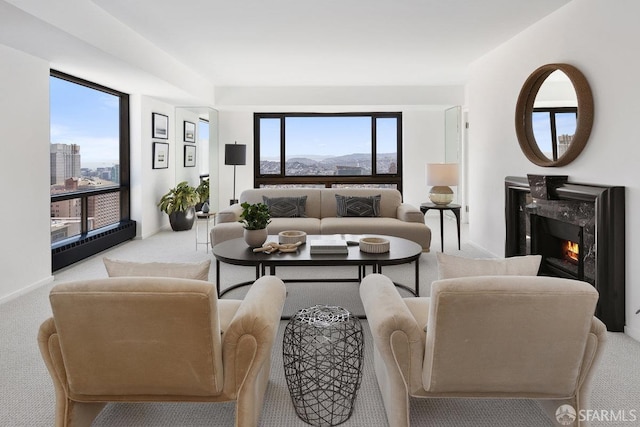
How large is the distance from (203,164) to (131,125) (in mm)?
3104

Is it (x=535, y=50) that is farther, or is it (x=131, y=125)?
(x=131, y=125)

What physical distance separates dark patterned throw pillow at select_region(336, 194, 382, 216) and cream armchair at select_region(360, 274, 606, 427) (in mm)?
3771

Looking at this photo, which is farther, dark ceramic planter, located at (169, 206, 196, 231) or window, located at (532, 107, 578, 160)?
dark ceramic planter, located at (169, 206, 196, 231)

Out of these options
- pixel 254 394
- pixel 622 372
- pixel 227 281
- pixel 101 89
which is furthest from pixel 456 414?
pixel 101 89

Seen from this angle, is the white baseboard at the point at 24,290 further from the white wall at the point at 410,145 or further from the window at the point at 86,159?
the white wall at the point at 410,145

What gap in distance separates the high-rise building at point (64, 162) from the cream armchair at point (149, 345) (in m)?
3.83

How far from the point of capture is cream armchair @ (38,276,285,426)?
4.84 feet

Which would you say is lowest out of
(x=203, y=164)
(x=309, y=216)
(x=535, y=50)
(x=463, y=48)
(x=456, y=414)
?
(x=456, y=414)

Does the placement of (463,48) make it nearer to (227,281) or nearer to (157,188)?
(227,281)

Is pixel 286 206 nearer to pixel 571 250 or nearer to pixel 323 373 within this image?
pixel 571 250

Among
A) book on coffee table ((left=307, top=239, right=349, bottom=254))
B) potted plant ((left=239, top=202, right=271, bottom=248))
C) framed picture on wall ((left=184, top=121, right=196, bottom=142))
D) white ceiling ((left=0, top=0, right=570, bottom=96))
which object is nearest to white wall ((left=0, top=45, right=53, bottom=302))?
white ceiling ((left=0, top=0, right=570, bottom=96))

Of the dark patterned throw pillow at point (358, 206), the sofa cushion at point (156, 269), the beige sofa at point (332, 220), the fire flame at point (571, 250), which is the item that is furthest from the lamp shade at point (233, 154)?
the sofa cushion at point (156, 269)

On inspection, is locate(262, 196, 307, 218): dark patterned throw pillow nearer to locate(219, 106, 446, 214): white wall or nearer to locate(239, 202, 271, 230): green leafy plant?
locate(239, 202, 271, 230): green leafy plant

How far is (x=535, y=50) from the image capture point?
4051mm
